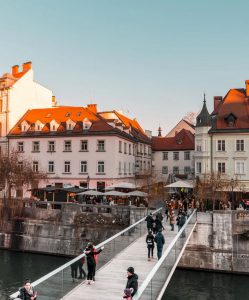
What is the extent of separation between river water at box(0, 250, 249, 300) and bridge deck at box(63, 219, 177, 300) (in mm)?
4797

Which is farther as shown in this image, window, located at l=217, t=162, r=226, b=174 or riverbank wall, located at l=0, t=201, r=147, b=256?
window, located at l=217, t=162, r=226, b=174

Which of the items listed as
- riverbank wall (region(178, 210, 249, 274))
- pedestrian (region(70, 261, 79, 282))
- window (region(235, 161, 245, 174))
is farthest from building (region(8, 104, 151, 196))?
pedestrian (region(70, 261, 79, 282))

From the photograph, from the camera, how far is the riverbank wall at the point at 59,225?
31438 millimetres

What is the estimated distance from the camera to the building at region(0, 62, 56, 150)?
50594 millimetres

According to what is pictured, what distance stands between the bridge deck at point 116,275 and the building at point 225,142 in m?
24.6

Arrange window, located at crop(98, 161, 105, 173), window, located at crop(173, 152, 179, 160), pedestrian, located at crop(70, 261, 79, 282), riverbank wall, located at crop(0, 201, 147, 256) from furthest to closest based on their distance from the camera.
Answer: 1. window, located at crop(173, 152, 179, 160)
2. window, located at crop(98, 161, 105, 173)
3. riverbank wall, located at crop(0, 201, 147, 256)
4. pedestrian, located at crop(70, 261, 79, 282)

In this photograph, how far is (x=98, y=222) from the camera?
32031mm

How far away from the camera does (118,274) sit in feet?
49.4

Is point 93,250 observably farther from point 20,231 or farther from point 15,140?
point 15,140

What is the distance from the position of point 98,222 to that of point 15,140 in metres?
23.5

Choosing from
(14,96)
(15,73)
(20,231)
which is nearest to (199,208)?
(20,231)

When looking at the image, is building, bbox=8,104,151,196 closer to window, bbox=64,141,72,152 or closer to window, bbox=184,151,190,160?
window, bbox=64,141,72,152

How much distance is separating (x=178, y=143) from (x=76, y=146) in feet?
81.0

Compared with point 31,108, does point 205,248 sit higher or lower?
lower
